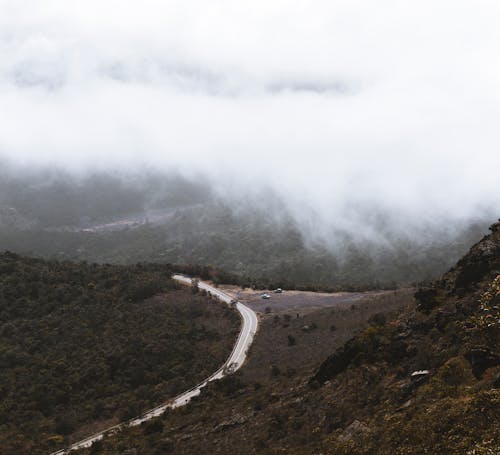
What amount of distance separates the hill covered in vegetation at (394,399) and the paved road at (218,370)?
7.43 meters

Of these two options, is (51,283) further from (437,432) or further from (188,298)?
(437,432)

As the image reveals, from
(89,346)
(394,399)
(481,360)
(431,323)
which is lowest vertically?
(89,346)

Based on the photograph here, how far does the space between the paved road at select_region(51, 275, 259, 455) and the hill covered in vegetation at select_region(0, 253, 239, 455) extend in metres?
1.30

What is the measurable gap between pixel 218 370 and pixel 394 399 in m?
42.4

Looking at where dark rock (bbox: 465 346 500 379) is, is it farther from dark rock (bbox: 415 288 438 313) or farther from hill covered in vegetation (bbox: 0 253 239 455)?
hill covered in vegetation (bbox: 0 253 239 455)

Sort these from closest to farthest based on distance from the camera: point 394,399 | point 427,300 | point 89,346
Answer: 1. point 394,399
2. point 427,300
3. point 89,346

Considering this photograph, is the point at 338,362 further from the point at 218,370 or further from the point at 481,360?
the point at 218,370

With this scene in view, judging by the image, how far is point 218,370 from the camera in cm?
6031

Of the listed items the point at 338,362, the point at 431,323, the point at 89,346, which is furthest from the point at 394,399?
the point at 89,346

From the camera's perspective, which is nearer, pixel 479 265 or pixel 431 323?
pixel 431 323

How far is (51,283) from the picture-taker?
274 feet

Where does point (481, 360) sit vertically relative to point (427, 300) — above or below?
above

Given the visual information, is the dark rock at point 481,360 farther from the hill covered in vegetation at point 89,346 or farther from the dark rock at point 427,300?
the hill covered in vegetation at point 89,346

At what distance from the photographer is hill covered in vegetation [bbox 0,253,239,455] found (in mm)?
48688
